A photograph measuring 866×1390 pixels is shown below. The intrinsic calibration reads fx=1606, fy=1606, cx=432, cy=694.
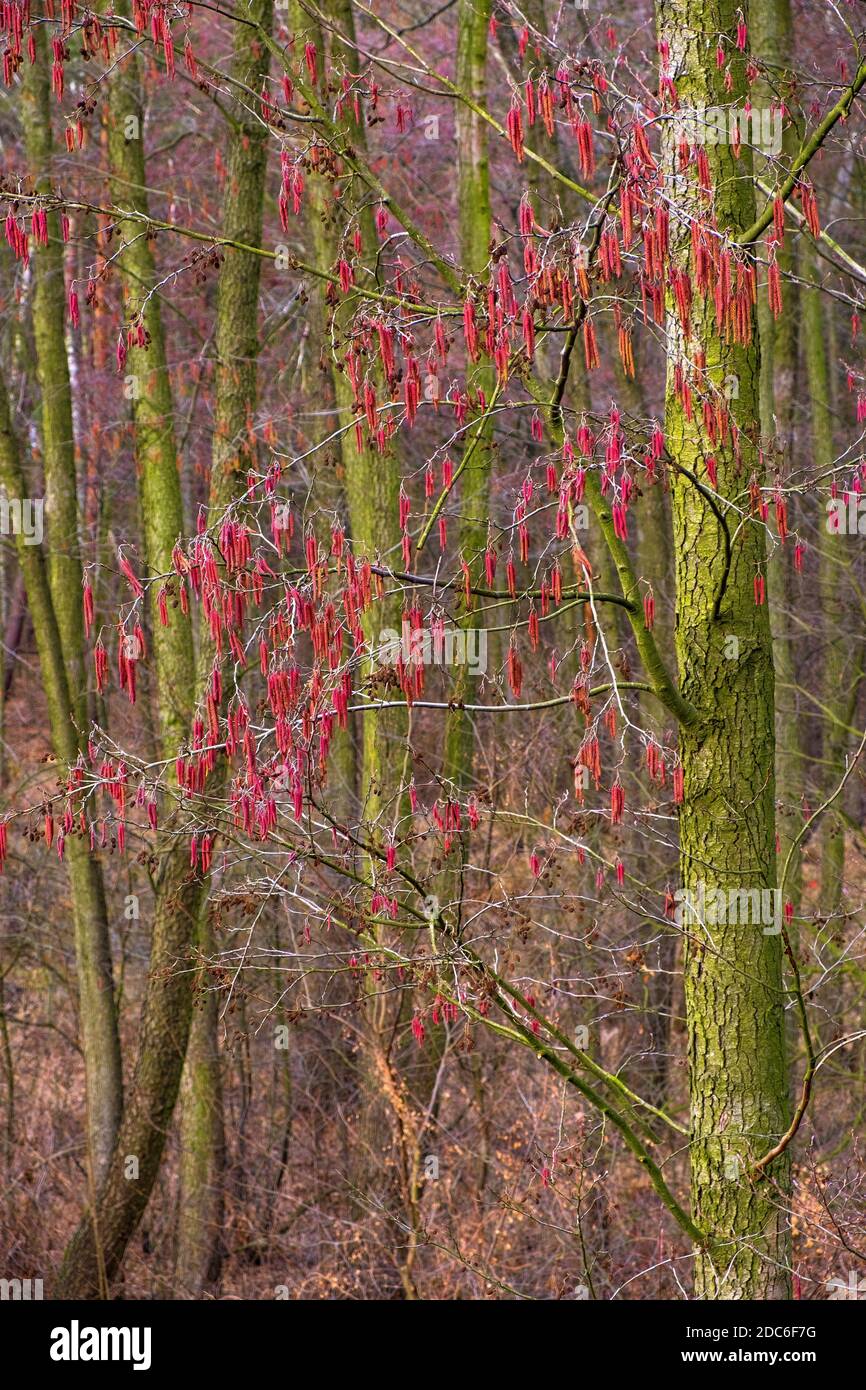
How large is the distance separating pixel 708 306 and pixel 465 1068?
5.04 meters

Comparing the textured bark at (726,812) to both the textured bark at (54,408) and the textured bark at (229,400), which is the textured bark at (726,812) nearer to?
the textured bark at (229,400)

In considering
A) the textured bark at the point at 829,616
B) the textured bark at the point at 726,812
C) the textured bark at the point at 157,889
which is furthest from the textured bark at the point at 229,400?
the textured bark at the point at 829,616

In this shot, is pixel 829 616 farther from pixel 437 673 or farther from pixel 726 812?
pixel 726 812

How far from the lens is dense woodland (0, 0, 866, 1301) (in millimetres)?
4969

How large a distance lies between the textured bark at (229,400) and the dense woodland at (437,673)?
0.04 meters

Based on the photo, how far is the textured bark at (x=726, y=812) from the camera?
5980 millimetres

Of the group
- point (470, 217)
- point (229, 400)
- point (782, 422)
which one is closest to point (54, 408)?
point (229, 400)

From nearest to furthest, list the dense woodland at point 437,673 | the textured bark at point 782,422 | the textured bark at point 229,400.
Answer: the dense woodland at point 437,673
the textured bark at point 229,400
the textured bark at point 782,422

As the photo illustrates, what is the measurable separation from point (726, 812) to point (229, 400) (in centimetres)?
506

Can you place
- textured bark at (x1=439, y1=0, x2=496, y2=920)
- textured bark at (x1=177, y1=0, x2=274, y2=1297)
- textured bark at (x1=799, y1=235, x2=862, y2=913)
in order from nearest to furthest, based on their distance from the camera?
textured bark at (x1=177, y1=0, x2=274, y2=1297) < textured bark at (x1=439, y1=0, x2=496, y2=920) < textured bark at (x1=799, y1=235, x2=862, y2=913)

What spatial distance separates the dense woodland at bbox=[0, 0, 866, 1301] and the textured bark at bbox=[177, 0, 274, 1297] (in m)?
0.04

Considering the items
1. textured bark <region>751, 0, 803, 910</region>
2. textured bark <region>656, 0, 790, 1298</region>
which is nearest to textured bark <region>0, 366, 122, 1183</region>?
textured bark <region>751, 0, 803, 910</region>

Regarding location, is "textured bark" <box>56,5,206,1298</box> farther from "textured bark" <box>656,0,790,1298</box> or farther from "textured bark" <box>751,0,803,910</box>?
"textured bark" <box>751,0,803,910</box>

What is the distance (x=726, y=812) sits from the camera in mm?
6059
